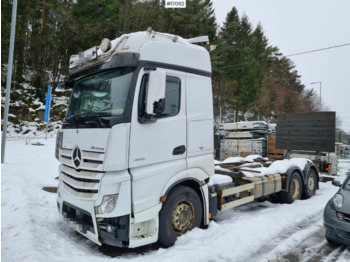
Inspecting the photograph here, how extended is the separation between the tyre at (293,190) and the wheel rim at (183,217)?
3527mm

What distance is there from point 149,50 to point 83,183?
2192 millimetres

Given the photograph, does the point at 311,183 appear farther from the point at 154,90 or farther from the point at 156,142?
the point at 154,90

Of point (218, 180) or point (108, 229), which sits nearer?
point (108, 229)

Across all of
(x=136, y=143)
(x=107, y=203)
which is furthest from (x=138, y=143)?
(x=107, y=203)

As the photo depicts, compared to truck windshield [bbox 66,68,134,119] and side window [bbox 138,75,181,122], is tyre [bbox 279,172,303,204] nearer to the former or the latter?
side window [bbox 138,75,181,122]

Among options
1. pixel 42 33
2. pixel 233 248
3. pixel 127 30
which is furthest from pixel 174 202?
pixel 42 33

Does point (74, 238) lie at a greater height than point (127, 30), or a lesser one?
lesser

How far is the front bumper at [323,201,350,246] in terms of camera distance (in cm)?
409

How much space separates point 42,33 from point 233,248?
2970 centimetres

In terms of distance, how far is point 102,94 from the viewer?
155 inches

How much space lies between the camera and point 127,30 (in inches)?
1029

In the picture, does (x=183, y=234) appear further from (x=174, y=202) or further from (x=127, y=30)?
(x=127, y=30)

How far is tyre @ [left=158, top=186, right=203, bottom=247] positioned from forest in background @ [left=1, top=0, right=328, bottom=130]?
67.2ft

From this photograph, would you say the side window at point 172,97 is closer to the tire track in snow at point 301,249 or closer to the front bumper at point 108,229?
the front bumper at point 108,229
